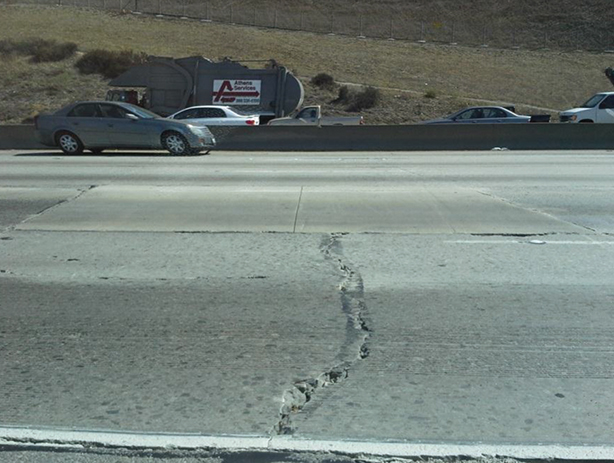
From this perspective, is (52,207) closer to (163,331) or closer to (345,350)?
(163,331)

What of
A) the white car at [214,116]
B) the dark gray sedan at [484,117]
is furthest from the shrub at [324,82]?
the white car at [214,116]

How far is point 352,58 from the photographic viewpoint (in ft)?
187

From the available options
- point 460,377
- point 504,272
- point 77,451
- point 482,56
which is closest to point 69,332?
point 77,451

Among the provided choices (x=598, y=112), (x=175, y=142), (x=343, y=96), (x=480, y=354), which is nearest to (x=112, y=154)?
(x=175, y=142)

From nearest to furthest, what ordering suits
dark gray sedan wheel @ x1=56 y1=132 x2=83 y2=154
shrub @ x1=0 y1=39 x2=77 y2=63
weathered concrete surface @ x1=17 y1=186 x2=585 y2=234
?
1. weathered concrete surface @ x1=17 y1=186 x2=585 y2=234
2. dark gray sedan wheel @ x1=56 y1=132 x2=83 y2=154
3. shrub @ x1=0 y1=39 x2=77 y2=63

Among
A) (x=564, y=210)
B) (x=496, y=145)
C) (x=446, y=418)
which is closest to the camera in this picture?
(x=446, y=418)

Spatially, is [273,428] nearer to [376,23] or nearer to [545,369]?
[545,369]

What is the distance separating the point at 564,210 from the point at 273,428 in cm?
863

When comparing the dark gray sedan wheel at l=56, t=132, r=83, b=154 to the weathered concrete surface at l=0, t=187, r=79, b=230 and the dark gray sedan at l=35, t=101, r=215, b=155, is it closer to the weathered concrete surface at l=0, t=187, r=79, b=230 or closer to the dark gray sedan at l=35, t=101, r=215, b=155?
the dark gray sedan at l=35, t=101, r=215, b=155

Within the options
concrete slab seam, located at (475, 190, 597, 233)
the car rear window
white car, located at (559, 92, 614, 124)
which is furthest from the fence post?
concrete slab seam, located at (475, 190, 597, 233)

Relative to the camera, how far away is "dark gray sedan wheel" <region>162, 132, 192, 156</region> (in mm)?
20078

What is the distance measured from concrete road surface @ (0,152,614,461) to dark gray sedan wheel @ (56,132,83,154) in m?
7.56

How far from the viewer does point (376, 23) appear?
73.6 metres

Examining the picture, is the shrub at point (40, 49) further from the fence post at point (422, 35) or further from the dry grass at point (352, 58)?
the fence post at point (422, 35)
